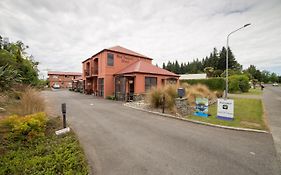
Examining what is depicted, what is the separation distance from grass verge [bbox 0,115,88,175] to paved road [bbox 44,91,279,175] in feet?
1.54

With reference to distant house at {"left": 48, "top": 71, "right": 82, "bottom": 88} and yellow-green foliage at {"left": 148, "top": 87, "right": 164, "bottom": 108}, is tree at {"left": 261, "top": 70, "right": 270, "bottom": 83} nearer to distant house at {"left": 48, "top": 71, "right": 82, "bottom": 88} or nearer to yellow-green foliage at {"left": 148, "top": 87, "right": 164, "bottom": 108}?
yellow-green foliage at {"left": 148, "top": 87, "right": 164, "bottom": 108}

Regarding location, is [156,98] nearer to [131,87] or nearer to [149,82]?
[149,82]

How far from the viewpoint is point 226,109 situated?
8.30 metres

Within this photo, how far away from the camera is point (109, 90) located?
66.2ft

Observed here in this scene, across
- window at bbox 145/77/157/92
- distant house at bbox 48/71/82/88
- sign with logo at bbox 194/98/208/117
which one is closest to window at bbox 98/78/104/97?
window at bbox 145/77/157/92

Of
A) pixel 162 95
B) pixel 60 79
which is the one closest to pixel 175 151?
pixel 162 95

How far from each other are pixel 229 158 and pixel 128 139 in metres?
3.33

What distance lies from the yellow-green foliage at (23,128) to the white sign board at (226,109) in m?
9.24

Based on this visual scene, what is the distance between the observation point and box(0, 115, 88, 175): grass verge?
324 centimetres

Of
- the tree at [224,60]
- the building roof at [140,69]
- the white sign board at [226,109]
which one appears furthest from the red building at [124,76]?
the tree at [224,60]

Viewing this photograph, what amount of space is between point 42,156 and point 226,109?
909 centimetres

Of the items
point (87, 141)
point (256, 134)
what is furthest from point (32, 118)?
point (256, 134)

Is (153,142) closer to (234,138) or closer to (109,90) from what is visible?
(234,138)

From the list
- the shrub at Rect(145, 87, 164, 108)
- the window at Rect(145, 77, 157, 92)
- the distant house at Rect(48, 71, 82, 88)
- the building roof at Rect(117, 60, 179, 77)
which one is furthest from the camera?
the distant house at Rect(48, 71, 82, 88)
